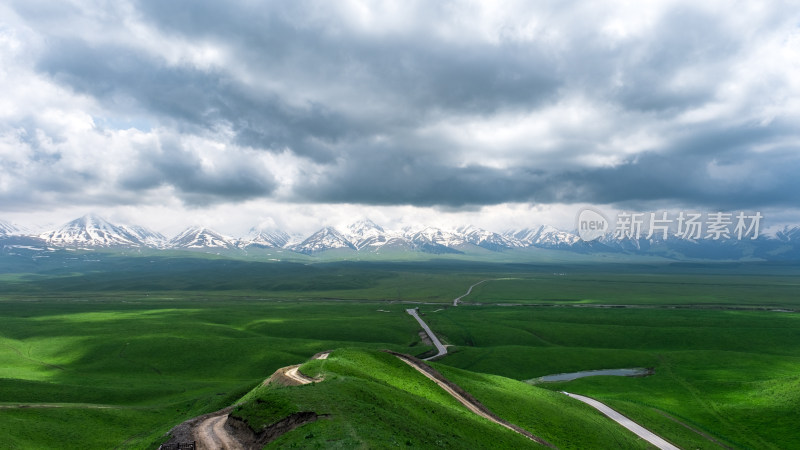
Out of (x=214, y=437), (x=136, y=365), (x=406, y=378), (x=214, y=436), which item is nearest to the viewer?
(x=214, y=437)

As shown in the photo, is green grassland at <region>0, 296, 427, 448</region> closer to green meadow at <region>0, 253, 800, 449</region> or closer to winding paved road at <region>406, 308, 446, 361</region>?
green meadow at <region>0, 253, 800, 449</region>

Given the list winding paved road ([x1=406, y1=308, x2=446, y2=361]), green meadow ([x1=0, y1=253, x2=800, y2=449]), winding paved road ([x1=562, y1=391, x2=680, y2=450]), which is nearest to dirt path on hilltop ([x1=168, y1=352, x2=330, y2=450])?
green meadow ([x1=0, y1=253, x2=800, y2=449])

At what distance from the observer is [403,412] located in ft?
129

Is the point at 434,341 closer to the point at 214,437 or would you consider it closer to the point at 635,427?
the point at 635,427

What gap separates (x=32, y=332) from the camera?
157m

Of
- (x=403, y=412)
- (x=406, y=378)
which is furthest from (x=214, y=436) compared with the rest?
(x=406, y=378)

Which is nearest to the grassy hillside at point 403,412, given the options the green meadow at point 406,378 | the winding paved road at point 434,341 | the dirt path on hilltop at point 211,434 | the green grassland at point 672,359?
the green meadow at point 406,378

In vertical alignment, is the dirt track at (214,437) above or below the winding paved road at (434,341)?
above

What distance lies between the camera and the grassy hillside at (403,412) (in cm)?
3147

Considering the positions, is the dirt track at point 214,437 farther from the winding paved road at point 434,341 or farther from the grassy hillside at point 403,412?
the winding paved road at point 434,341

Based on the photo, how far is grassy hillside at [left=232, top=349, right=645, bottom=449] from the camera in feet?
103

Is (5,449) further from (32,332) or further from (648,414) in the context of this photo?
(32,332)

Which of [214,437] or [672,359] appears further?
[672,359]

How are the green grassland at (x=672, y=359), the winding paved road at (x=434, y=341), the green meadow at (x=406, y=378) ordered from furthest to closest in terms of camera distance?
the winding paved road at (x=434, y=341) < the green grassland at (x=672, y=359) < the green meadow at (x=406, y=378)
